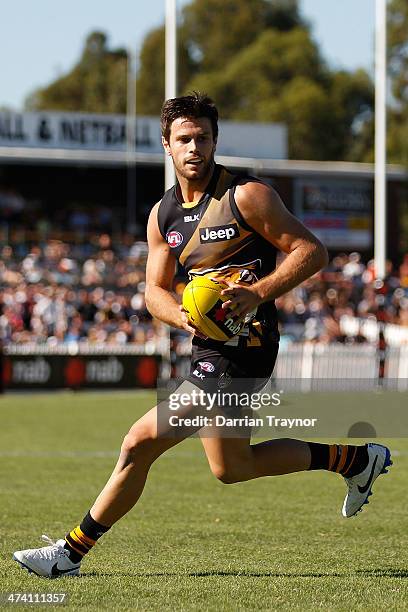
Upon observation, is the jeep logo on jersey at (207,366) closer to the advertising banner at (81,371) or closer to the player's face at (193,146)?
the player's face at (193,146)

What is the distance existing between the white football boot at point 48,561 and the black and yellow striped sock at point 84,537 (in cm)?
3

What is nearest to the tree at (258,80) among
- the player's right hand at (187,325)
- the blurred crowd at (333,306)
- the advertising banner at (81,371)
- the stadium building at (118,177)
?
the stadium building at (118,177)

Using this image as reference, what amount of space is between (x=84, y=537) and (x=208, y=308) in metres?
1.37

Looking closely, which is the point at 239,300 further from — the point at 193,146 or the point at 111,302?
the point at 111,302

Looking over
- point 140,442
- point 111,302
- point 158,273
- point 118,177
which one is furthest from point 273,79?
point 140,442

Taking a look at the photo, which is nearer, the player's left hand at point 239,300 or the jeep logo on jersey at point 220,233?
the player's left hand at point 239,300

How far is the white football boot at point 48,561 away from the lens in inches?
247

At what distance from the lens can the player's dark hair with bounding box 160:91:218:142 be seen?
240 inches

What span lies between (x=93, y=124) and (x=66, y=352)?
2337 cm

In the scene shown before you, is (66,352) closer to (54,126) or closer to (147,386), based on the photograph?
(147,386)

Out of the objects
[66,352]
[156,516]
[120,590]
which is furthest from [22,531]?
[66,352]

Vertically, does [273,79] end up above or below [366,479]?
above

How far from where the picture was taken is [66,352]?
24109 millimetres

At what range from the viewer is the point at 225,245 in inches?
240
